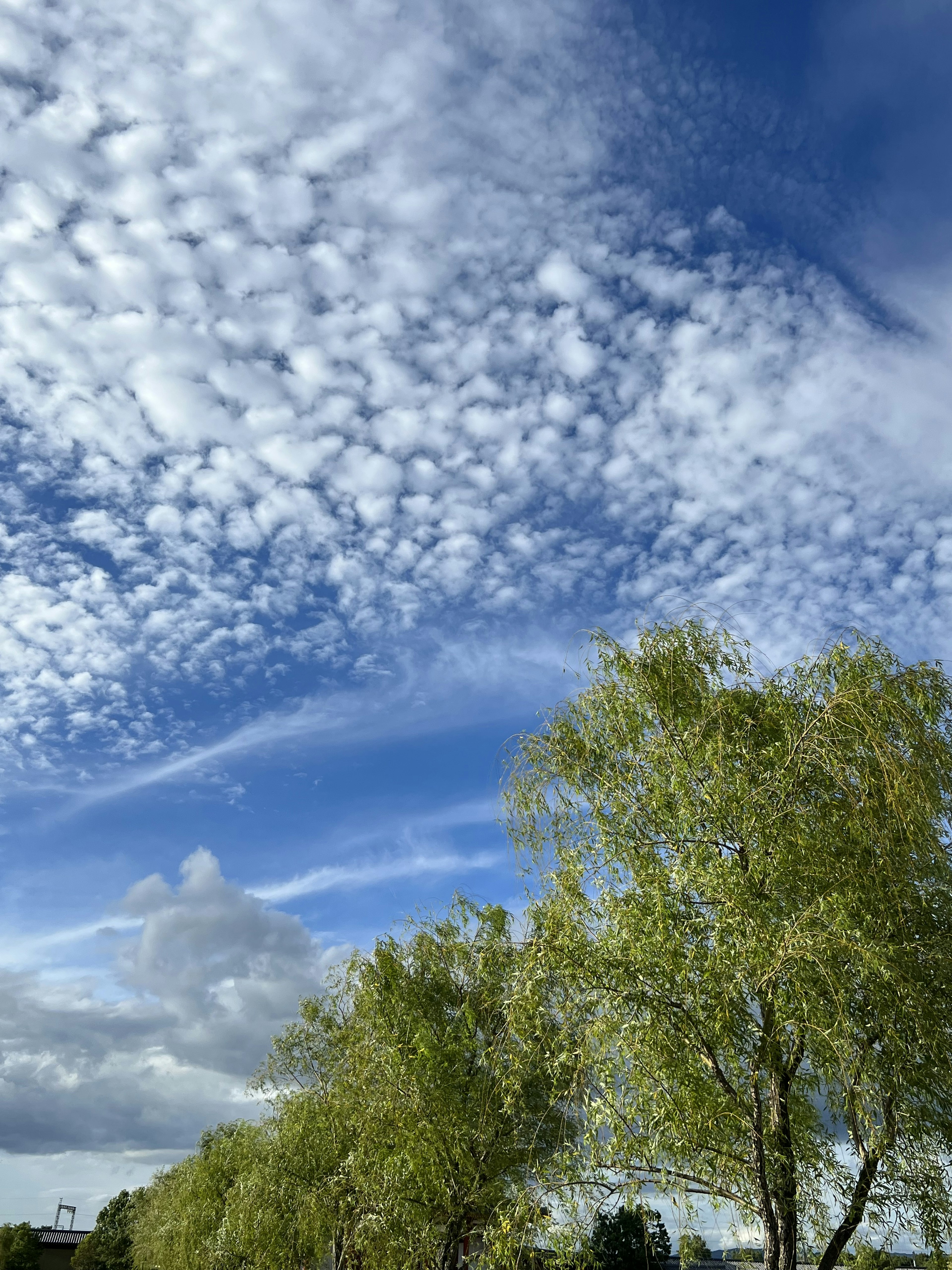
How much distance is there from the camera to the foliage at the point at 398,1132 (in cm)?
1706

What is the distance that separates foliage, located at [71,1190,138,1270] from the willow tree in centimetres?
7131

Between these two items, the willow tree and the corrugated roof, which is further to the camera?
the corrugated roof

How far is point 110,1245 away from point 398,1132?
70.0m

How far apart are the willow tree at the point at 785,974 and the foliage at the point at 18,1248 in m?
68.4

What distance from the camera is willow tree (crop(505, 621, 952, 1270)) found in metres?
7.85

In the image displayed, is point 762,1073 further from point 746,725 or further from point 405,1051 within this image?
point 405,1051

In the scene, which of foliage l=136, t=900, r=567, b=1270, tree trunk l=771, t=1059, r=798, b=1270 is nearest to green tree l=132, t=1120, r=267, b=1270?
foliage l=136, t=900, r=567, b=1270

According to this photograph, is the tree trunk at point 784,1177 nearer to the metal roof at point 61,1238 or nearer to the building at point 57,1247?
the building at point 57,1247

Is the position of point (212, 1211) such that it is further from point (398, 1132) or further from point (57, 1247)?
point (57, 1247)

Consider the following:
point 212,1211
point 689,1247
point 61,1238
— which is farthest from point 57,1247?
point 689,1247

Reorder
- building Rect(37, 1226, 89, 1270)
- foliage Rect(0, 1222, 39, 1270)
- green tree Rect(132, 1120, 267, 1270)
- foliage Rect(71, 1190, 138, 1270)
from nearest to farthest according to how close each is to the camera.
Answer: green tree Rect(132, 1120, 267, 1270)
foliage Rect(0, 1222, 39, 1270)
foliage Rect(71, 1190, 138, 1270)
building Rect(37, 1226, 89, 1270)

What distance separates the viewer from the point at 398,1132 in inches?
684

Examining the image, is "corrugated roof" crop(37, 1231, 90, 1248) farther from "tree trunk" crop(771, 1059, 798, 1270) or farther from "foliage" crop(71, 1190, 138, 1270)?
"tree trunk" crop(771, 1059, 798, 1270)

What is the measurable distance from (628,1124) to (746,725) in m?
4.09
